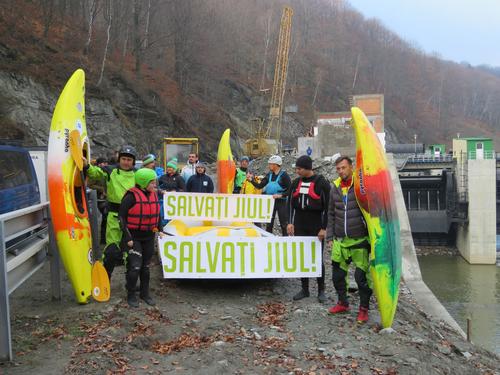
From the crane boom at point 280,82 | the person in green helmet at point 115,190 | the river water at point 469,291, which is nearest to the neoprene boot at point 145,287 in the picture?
the person in green helmet at point 115,190

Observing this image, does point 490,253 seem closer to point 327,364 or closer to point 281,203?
point 281,203

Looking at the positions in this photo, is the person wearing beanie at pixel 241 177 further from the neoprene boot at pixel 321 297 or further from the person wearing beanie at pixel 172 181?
the neoprene boot at pixel 321 297

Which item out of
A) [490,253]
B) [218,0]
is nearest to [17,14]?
[490,253]

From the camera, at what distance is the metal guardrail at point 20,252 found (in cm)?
400

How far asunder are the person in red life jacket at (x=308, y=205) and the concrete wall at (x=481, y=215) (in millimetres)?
26670

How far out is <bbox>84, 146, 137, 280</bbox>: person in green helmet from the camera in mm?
5699

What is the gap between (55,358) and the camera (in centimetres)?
425

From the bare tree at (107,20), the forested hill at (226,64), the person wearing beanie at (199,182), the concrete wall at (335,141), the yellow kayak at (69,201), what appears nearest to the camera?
the yellow kayak at (69,201)

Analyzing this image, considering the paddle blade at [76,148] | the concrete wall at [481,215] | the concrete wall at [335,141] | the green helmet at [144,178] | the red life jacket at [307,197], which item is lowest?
the concrete wall at [481,215]

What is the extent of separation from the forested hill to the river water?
64.9ft

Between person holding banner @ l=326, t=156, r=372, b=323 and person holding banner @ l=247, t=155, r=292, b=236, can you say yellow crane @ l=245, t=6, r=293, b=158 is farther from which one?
person holding banner @ l=326, t=156, r=372, b=323

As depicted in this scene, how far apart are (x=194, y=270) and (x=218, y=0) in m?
76.4

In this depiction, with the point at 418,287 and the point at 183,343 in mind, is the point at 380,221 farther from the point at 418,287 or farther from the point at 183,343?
the point at 418,287

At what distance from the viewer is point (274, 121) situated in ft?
194
